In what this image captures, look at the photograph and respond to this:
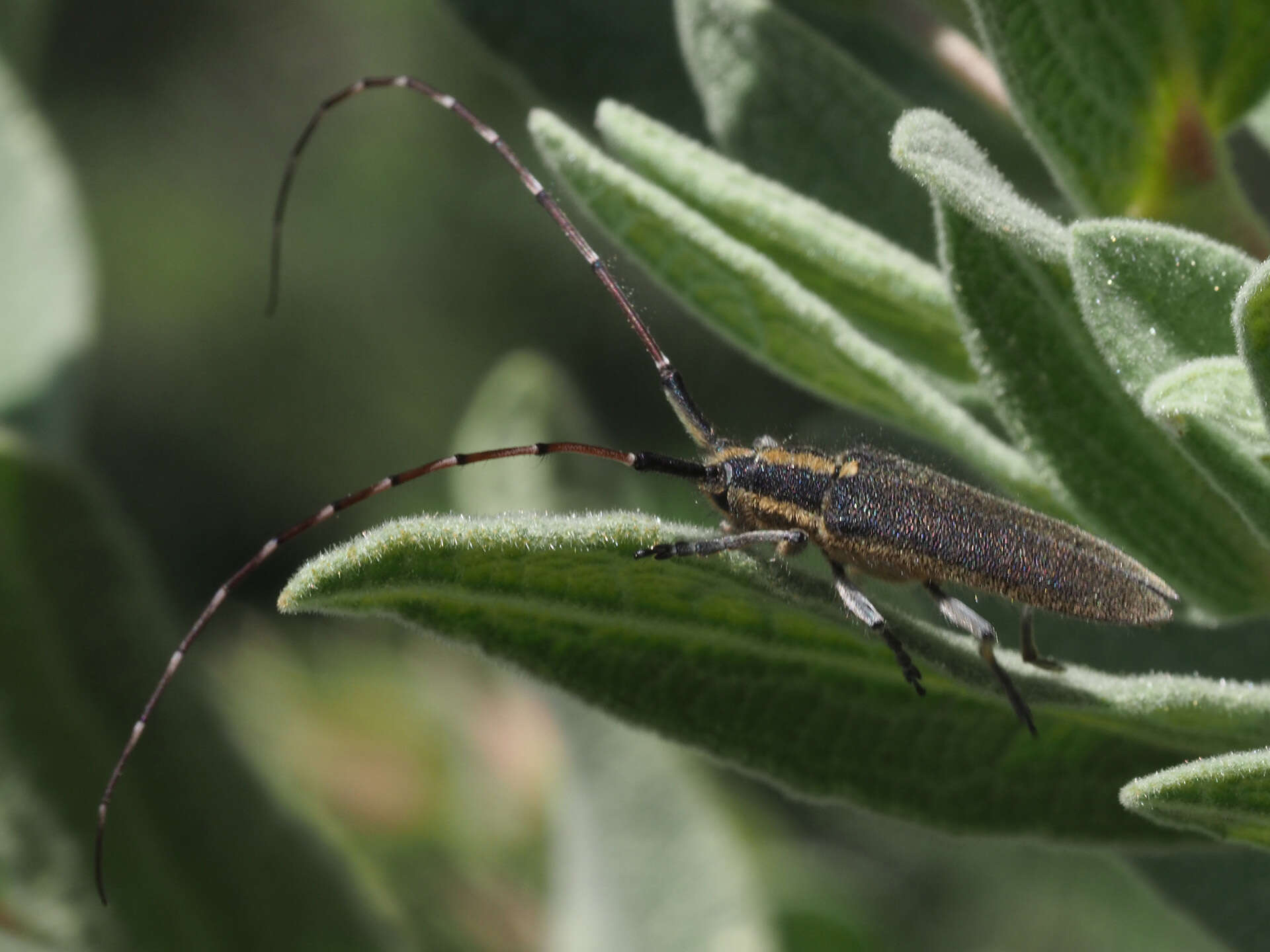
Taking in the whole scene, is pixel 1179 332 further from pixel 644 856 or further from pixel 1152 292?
pixel 644 856

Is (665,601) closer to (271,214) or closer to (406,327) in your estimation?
(406,327)

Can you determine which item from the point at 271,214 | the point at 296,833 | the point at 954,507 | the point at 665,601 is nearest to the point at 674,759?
the point at 296,833

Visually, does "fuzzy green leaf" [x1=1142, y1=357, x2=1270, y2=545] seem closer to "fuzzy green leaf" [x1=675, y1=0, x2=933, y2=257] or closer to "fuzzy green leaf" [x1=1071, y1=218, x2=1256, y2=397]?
"fuzzy green leaf" [x1=1071, y1=218, x2=1256, y2=397]

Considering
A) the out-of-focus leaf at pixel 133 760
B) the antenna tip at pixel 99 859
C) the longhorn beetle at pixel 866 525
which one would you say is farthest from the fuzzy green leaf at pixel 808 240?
the antenna tip at pixel 99 859

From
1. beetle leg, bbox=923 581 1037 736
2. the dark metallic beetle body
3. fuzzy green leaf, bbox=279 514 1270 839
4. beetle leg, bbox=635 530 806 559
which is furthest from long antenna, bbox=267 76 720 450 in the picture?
fuzzy green leaf, bbox=279 514 1270 839

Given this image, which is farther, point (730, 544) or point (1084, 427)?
point (730, 544)


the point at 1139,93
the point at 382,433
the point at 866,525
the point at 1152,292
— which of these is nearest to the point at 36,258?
the point at 866,525

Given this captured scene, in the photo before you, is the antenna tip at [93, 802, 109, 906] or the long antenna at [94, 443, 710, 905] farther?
the antenna tip at [93, 802, 109, 906]
